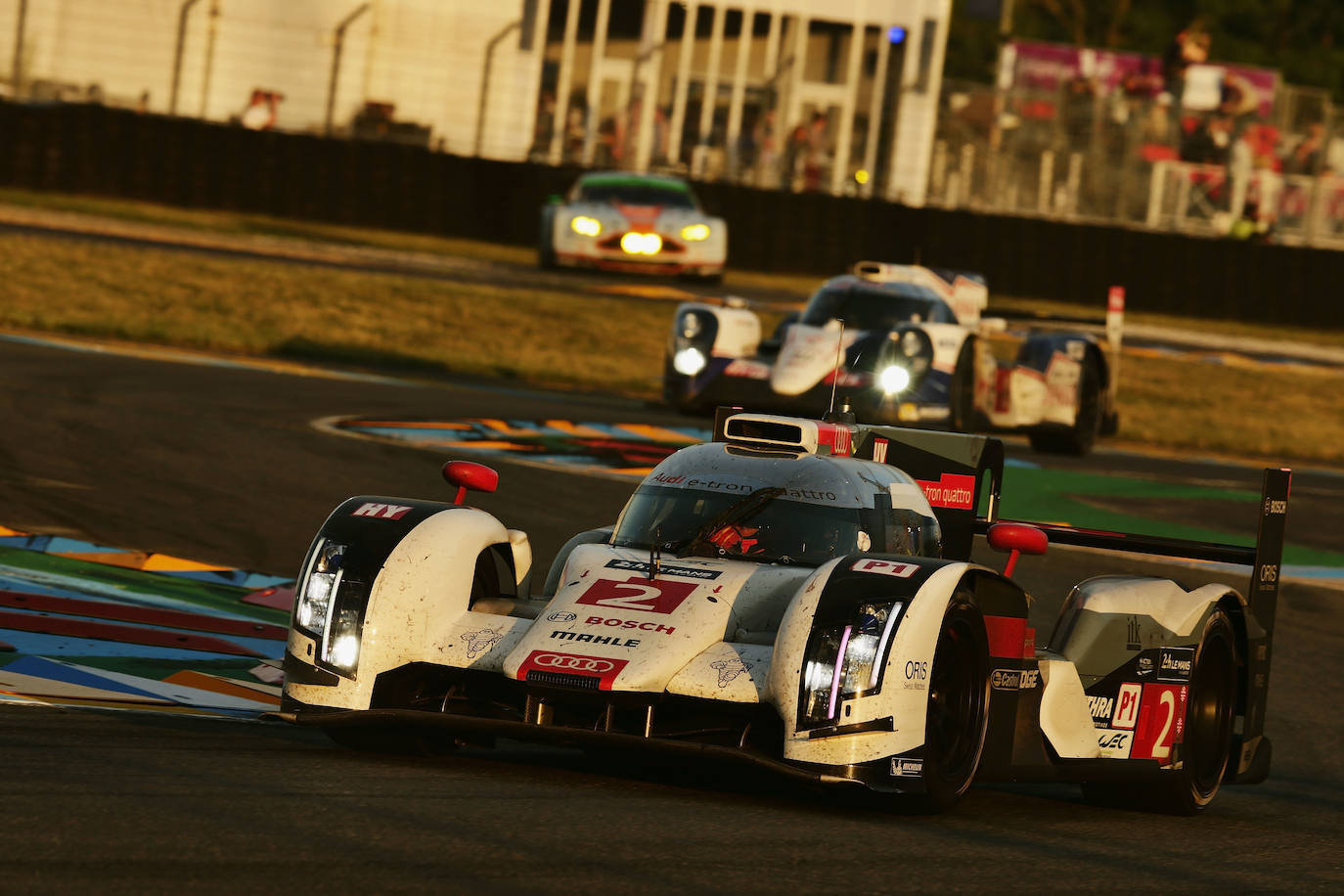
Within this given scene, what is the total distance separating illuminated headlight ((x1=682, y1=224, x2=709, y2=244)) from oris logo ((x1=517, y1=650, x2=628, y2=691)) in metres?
21.1

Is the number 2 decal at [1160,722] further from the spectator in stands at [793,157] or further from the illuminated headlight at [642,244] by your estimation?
the spectator in stands at [793,157]

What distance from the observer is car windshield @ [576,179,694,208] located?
27.6 metres

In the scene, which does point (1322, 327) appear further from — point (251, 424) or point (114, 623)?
point (114, 623)

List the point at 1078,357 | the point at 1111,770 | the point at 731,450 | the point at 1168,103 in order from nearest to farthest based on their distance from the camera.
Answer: the point at 1111,770 → the point at 731,450 → the point at 1078,357 → the point at 1168,103

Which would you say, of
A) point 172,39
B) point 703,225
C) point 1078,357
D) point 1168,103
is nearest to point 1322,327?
point 1168,103

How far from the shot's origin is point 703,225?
2719 cm

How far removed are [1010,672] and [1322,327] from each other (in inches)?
998

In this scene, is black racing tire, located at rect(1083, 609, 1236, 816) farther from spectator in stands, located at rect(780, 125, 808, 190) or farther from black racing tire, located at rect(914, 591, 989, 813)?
spectator in stands, located at rect(780, 125, 808, 190)

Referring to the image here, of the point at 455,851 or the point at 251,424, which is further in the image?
the point at 251,424

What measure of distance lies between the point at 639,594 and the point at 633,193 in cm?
2160

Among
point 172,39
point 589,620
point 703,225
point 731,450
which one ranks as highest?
point 172,39

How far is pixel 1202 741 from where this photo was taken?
750 cm

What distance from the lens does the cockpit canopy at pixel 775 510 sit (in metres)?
7.00

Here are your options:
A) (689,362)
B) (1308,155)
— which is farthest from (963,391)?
(1308,155)
